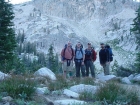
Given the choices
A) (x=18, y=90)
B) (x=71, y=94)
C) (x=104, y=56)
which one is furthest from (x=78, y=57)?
(x=18, y=90)

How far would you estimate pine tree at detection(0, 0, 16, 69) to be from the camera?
23422 millimetres

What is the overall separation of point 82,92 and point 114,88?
0.80 m

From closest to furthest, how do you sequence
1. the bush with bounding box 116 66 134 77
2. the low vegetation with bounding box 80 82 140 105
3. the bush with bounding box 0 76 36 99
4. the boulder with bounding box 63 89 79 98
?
the bush with bounding box 0 76 36 99
the low vegetation with bounding box 80 82 140 105
the boulder with bounding box 63 89 79 98
the bush with bounding box 116 66 134 77

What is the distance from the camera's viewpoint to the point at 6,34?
24.3 meters

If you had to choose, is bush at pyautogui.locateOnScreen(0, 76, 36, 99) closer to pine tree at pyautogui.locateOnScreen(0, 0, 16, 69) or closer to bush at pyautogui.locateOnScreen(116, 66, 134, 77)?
bush at pyautogui.locateOnScreen(116, 66, 134, 77)

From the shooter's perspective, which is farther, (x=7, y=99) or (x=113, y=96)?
(x=113, y=96)

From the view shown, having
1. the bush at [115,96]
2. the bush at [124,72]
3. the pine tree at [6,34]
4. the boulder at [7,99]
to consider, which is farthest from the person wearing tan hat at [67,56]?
the pine tree at [6,34]

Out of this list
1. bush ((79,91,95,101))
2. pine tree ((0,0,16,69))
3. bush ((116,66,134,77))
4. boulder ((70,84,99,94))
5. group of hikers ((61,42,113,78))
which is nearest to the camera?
bush ((79,91,95,101))

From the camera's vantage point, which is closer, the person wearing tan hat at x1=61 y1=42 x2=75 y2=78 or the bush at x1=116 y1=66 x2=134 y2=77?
the person wearing tan hat at x1=61 y1=42 x2=75 y2=78

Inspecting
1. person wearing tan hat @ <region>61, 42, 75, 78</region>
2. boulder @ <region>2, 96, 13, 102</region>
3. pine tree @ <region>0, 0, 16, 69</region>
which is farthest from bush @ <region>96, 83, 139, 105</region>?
pine tree @ <region>0, 0, 16, 69</region>

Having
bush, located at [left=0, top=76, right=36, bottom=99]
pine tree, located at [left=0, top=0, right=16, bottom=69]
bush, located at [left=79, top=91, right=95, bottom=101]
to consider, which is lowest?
bush, located at [left=79, top=91, right=95, bottom=101]

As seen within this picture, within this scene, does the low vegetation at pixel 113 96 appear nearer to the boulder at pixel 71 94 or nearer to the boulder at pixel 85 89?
the boulder at pixel 71 94

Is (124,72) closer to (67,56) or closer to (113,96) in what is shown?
(67,56)

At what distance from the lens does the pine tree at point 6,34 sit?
23.4 m
